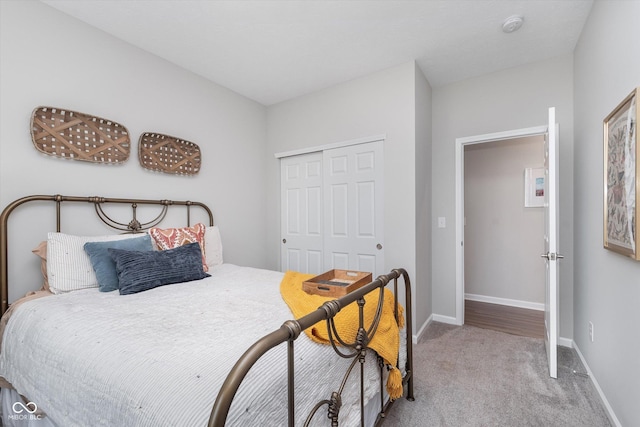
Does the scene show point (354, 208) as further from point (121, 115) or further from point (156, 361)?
point (156, 361)

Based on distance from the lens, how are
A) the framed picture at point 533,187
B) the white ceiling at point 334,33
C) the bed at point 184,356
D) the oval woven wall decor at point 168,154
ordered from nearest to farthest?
the bed at point 184,356, the white ceiling at point 334,33, the oval woven wall decor at point 168,154, the framed picture at point 533,187

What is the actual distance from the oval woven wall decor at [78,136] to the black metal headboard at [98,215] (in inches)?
12.1

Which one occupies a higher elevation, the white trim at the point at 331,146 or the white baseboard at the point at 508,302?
the white trim at the point at 331,146

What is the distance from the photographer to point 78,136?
214 cm

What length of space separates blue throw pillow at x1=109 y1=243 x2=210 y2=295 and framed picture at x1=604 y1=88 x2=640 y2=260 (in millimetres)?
2551

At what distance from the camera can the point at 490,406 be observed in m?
1.82

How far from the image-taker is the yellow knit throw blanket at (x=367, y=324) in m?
1.21

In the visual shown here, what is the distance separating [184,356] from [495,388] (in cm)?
209

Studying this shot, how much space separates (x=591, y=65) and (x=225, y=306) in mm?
2985

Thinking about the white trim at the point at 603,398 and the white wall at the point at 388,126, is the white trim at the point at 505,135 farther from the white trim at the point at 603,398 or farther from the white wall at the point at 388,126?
the white trim at the point at 603,398

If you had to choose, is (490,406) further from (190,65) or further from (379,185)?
(190,65)

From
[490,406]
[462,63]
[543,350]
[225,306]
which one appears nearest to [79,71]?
[225,306]

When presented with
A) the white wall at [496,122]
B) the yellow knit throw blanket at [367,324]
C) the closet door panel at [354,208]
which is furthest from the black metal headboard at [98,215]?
the white wall at [496,122]

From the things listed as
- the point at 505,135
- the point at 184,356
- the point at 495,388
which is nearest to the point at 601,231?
the point at 495,388
